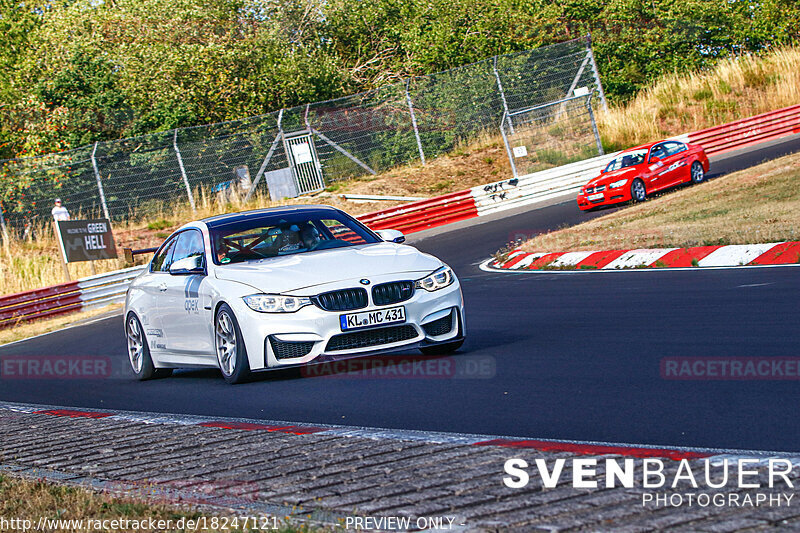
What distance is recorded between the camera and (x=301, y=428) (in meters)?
6.34

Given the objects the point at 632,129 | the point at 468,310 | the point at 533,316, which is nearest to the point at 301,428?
the point at 533,316

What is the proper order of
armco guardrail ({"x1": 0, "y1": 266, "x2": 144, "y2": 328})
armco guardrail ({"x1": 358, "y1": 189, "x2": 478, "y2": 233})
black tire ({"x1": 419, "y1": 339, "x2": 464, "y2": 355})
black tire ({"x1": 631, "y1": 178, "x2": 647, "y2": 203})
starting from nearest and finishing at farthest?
1. black tire ({"x1": 419, "y1": 339, "x2": 464, "y2": 355})
2. armco guardrail ({"x1": 0, "y1": 266, "x2": 144, "y2": 328})
3. black tire ({"x1": 631, "y1": 178, "x2": 647, "y2": 203})
4. armco guardrail ({"x1": 358, "y1": 189, "x2": 478, "y2": 233})

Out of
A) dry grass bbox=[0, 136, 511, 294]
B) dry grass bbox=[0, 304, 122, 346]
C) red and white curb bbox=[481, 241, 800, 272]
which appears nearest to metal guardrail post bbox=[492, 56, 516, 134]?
dry grass bbox=[0, 136, 511, 294]

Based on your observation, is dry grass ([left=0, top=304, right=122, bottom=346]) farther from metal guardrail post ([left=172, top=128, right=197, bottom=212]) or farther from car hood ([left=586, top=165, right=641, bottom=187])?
car hood ([left=586, top=165, right=641, bottom=187])

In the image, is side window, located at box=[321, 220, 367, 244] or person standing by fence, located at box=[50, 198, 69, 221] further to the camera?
person standing by fence, located at box=[50, 198, 69, 221]

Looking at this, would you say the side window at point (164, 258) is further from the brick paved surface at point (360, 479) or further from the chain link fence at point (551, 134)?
the chain link fence at point (551, 134)

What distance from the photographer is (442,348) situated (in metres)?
9.45

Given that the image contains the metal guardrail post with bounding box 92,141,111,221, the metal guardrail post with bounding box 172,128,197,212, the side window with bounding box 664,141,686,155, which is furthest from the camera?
the metal guardrail post with bounding box 172,128,197,212

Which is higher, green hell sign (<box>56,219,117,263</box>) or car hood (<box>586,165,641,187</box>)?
green hell sign (<box>56,219,117,263</box>)

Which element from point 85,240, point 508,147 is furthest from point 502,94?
point 85,240

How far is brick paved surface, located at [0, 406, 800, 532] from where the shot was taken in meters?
3.71

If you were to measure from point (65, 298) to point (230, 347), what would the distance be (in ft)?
50.5

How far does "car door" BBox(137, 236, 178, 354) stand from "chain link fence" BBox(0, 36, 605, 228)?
19.6 metres

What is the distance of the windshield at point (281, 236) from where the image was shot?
31.3ft
